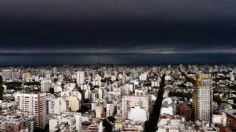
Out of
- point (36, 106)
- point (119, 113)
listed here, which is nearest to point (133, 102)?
point (119, 113)

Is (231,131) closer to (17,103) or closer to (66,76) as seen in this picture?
(17,103)

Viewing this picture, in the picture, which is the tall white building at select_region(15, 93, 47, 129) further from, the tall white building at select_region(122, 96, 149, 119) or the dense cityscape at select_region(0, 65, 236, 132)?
the tall white building at select_region(122, 96, 149, 119)

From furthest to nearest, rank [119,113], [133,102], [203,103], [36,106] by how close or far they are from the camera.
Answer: [133,102], [119,113], [203,103], [36,106]

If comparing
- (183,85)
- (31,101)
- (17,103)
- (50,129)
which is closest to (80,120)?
(50,129)

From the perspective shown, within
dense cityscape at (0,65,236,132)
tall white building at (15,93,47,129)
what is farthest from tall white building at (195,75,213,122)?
tall white building at (15,93,47,129)

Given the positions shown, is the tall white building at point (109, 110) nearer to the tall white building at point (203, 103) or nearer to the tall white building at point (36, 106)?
the tall white building at point (36, 106)

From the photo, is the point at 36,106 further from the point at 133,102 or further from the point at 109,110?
the point at 133,102

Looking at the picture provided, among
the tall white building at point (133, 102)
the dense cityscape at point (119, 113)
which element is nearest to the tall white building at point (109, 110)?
the dense cityscape at point (119, 113)

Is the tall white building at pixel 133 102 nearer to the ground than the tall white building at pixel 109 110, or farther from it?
farther from it
